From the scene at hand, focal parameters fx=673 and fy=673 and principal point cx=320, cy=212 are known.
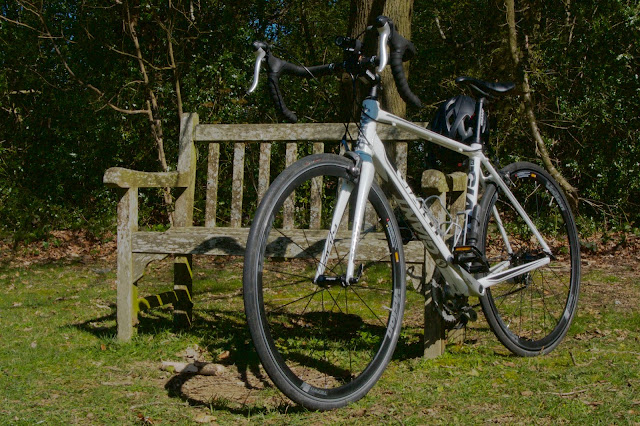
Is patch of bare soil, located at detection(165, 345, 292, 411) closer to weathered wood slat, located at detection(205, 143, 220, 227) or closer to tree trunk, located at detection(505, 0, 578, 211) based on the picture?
weathered wood slat, located at detection(205, 143, 220, 227)

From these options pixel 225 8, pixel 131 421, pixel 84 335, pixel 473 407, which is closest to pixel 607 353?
pixel 473 407

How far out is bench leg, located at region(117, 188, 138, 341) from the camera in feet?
12.3

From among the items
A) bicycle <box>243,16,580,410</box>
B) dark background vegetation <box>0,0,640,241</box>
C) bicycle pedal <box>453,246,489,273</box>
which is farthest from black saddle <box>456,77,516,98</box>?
dark background vegetation <box>0,0,640,241</box>

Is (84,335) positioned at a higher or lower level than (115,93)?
lower

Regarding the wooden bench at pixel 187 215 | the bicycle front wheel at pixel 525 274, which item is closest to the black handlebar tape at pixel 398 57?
the wooden bench at pixel 187 215

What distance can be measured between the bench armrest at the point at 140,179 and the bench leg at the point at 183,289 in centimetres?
48

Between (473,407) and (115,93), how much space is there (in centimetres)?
651

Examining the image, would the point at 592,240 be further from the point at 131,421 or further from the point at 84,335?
the point at 131,421

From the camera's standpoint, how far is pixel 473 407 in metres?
2.84

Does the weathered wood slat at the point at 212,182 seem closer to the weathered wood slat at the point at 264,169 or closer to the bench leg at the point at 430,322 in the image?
the weathered wood slat at the point at 264,169

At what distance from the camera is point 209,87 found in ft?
26.4

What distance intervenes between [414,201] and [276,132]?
1336mm

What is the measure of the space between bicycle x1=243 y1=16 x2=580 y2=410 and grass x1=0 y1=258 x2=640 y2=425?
0.58ft

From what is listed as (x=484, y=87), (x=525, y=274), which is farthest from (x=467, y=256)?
(x=484, y=87)
